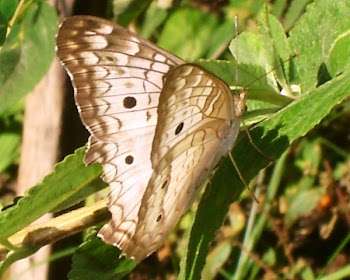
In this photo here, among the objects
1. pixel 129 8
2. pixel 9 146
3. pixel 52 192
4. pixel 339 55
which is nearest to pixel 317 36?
pixel 339 55

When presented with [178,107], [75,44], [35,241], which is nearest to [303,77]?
[178,107]

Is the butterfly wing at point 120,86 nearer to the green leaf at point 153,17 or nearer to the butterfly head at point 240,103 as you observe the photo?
the butterfly head at point 240,103

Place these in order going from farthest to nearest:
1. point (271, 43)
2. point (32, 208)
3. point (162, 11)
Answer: point (162, 11)
point (271, 43)
point (32, 208)

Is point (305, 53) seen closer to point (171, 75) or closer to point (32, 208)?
point (171, 75)

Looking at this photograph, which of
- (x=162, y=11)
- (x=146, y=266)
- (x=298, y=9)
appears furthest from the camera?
→ (x=146, y=266)

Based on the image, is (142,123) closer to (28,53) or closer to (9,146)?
(28,53)

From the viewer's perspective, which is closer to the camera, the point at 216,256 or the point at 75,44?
the point at 75,44

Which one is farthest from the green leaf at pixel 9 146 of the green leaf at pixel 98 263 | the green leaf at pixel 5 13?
the green leaf at pixel 98 263
